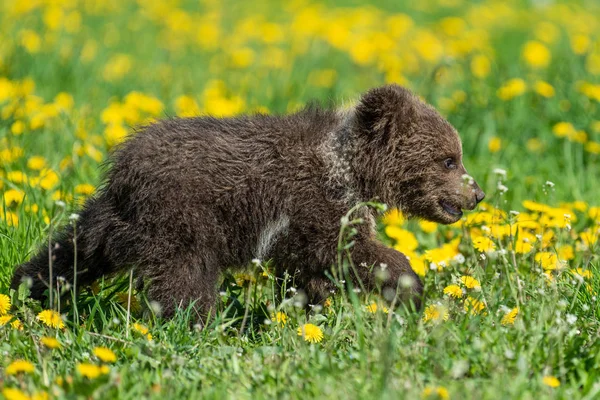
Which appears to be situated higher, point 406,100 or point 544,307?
point 406,100

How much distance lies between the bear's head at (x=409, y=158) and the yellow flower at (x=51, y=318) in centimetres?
178

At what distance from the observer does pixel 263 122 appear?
5.19 meters

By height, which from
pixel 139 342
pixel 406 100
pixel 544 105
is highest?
pixel 406 100

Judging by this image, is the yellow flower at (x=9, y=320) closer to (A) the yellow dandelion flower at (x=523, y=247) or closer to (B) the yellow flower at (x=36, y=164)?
(B) the yellow flower at (x=36, y=164)

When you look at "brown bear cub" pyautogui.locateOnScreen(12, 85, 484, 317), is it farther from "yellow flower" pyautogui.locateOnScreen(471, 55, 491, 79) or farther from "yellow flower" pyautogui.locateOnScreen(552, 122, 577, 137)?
"yellow flower" pyautogui.locateOnScreen(471, 55, 491, 79)

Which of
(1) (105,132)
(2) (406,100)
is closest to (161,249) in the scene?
(2) (406,100)

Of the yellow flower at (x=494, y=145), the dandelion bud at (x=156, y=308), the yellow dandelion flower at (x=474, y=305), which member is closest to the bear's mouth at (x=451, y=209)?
the yellow dandelion flower at (x=474, y=305)

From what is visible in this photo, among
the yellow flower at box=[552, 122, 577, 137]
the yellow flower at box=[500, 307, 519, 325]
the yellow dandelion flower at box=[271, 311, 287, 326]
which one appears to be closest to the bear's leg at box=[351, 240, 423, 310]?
the yellow dandelion flower at box=[271, 311, 287, 326]

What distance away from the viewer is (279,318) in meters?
4.66

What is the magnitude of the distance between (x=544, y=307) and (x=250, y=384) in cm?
140

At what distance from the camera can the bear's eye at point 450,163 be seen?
5.44 meters

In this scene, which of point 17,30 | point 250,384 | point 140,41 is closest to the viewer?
point 250,384

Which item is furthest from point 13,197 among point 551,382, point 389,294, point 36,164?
point 551,382

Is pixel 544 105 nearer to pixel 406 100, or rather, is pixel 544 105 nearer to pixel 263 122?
pixel 406 100
